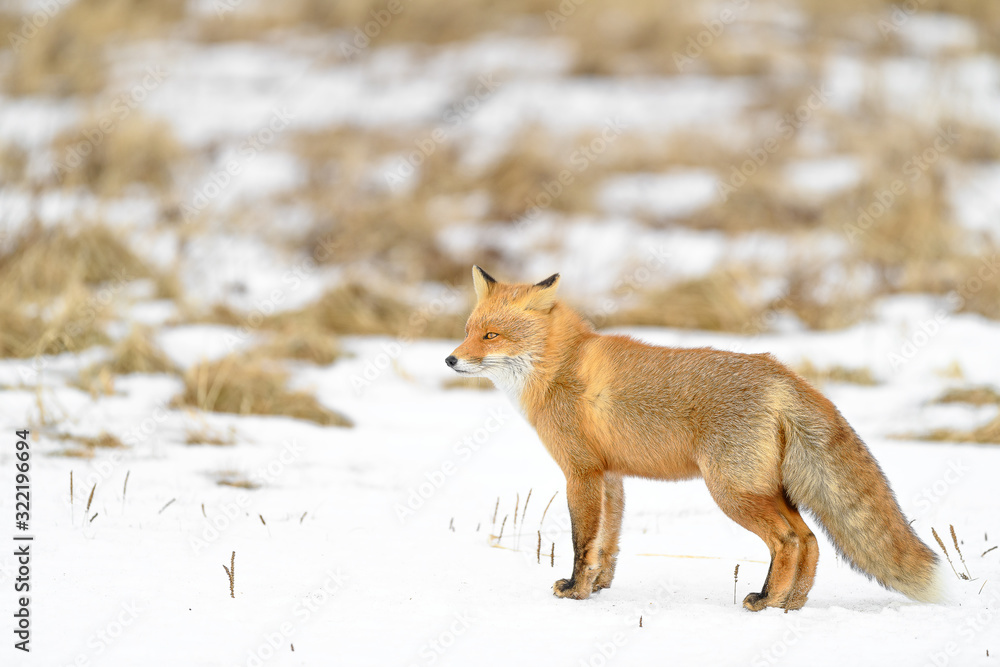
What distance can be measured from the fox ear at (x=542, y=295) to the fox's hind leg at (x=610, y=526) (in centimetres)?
81

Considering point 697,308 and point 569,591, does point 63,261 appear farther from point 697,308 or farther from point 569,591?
point 569,591

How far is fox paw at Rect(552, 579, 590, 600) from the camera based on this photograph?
3.46 meters

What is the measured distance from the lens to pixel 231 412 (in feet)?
20.7

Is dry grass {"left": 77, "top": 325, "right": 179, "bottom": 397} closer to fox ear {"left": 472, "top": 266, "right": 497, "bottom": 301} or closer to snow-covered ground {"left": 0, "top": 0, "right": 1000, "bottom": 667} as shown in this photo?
snow-covered ground {"left": 0, "top": 0, "right": 1000, "bottom": 667}

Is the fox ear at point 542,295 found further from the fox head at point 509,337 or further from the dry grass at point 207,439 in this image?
the dry grass at point 207,439

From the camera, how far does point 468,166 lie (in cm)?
1227

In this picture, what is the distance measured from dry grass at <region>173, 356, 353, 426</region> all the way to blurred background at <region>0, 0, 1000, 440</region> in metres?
0.04

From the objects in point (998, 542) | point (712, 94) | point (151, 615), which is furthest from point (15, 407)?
point (712, 94)

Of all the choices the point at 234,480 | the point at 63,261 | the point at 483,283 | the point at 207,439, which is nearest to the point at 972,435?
the point at 483,283

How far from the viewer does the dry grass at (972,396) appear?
6.43m

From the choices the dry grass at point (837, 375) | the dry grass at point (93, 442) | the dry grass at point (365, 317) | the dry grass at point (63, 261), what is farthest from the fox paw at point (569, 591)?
the dry grass at point (63, 261)

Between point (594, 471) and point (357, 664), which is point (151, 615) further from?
point (594, 471)

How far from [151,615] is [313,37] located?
13.8 metres

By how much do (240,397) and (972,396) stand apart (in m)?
5.50
